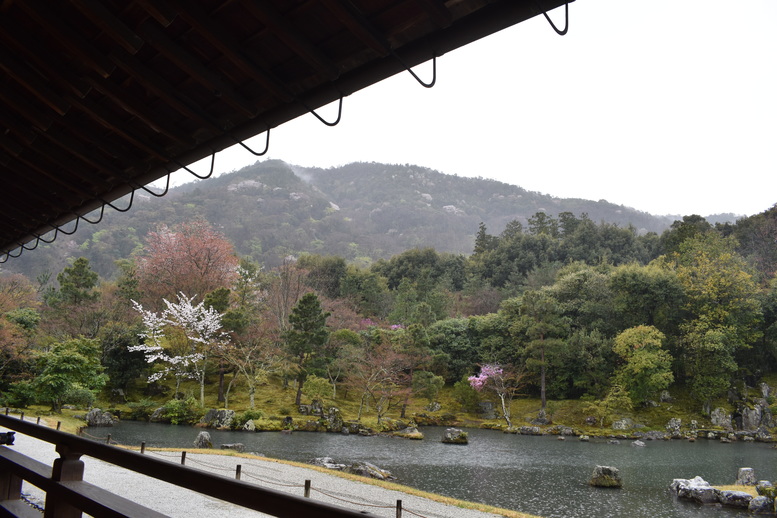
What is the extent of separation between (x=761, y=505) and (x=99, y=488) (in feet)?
35.9

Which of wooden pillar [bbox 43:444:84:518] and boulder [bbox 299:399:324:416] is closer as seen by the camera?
wooden pillar [bbox 43:444:84:518]

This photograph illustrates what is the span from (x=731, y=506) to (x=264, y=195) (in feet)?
222

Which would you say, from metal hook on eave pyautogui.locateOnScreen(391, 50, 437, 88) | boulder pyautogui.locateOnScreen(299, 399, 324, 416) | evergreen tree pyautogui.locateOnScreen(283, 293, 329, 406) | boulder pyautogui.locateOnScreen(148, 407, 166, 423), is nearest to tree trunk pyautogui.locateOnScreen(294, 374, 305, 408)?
evergreen tree pyautogui.locateOnScreen(283, 293, 329, 406)

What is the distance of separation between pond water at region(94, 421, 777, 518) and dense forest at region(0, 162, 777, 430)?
334 centimetres

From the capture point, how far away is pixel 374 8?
50.2 inches

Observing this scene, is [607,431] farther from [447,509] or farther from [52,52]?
[52,52]

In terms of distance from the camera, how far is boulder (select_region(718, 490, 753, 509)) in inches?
347

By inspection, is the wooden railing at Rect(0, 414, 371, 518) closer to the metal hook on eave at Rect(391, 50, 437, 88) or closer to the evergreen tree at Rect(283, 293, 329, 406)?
the metal hook on eave at Rect(391, 50, 437, 88)

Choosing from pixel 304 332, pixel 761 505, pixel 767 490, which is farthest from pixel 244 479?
pixel 304 332

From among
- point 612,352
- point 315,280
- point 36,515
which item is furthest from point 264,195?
point 36,515

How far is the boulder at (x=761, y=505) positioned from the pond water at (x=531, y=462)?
34 cm

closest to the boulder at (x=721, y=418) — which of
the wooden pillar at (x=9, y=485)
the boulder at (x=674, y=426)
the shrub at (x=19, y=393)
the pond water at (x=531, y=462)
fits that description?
the boulder at (x=674, y=426)

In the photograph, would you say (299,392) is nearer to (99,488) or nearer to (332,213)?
(99,488)

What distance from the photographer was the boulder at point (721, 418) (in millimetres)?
19453
